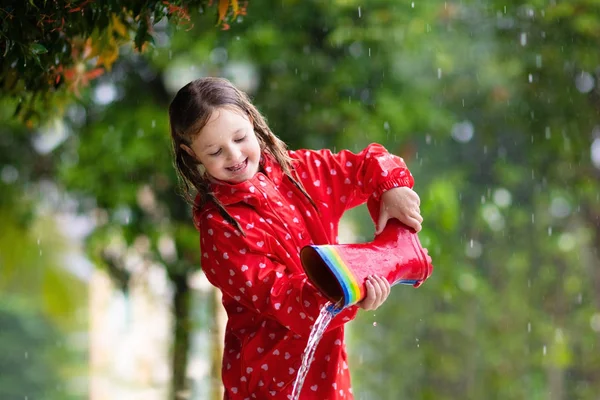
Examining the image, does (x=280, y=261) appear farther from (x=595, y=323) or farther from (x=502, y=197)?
(x=595, y=323)

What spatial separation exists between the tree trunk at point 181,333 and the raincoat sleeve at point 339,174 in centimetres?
273

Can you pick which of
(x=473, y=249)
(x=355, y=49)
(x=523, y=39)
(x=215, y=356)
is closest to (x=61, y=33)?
(x=355, y=49)

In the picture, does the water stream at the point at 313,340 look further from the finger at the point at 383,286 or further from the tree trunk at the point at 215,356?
the tree trunk at the point at 215,356

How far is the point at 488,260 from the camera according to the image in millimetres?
7695

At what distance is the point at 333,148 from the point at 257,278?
2634 mm

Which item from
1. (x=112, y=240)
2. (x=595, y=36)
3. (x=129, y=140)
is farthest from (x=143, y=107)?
(x=595, y=36)

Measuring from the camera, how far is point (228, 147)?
1.71 meters

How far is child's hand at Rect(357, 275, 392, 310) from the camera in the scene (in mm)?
1564

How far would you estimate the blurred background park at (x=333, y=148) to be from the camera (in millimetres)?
4152

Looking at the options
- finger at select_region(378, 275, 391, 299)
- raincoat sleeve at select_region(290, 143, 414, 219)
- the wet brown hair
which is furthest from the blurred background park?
finger at select_region(378, 275, 391, 299)

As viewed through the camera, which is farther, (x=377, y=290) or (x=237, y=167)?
(x=237, y=167)

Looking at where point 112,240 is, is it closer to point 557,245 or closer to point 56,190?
point 56,190

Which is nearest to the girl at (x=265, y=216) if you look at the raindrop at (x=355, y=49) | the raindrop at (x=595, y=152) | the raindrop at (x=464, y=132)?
the raindrop at (x=355, y=49)

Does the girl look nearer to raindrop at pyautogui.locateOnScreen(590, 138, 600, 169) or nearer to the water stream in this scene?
the water stream
